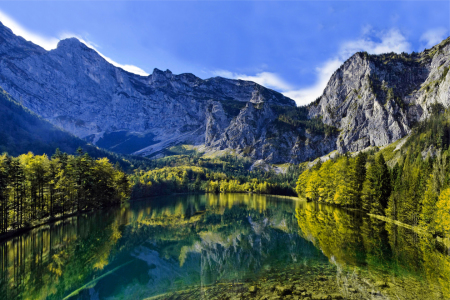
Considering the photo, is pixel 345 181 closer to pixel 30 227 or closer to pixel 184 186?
pixel 30 227

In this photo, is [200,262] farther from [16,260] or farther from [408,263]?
[408,263]

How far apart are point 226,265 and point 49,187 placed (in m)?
42.0

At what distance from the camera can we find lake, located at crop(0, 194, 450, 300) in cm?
1723

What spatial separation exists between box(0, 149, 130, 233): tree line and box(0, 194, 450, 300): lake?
15.4 ft

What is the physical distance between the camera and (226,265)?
968 inches

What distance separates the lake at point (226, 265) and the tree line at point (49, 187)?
4.71 meters

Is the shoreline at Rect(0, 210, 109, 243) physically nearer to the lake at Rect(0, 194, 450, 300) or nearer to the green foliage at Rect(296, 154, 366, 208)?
Answer: the lake at Rect(0, 194, 450, 300)

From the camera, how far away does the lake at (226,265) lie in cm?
1723

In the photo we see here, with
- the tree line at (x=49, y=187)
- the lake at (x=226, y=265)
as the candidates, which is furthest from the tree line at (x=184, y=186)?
the lake at (x=226, y=265)

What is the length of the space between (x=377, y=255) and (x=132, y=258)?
27621 mm

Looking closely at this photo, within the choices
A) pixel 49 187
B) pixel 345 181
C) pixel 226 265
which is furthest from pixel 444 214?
pixel 49 187

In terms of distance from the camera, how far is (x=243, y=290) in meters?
17.5

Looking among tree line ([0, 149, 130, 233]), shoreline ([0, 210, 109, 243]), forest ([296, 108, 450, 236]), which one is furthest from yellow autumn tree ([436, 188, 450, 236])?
tree line ([0, 149, 130, 233])

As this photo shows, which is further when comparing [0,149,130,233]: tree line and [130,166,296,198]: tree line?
[130,166,296,198]: tree line
